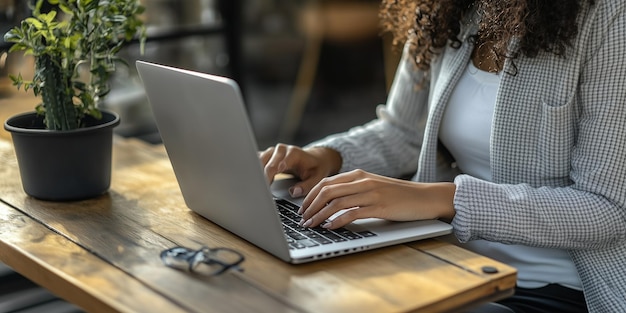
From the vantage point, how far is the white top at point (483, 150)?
1314 mm

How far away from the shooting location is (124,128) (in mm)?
3197

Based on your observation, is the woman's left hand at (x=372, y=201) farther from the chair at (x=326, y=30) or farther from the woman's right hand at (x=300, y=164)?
the chair at (x=326, y=30)

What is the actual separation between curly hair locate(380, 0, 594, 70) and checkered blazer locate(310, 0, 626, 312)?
0.9 inches

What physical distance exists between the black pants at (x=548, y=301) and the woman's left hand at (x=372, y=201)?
205 millimetres

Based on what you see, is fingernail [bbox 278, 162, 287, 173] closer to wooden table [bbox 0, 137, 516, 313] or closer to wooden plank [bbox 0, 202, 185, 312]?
wooden table [bbox 0, 137, 516, 313]

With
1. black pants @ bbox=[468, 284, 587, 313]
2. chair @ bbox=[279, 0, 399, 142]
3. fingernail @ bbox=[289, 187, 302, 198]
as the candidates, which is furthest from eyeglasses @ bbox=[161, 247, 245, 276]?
chair @ bbox=[279, 0, 399, 142]

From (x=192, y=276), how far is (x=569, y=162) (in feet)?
1.93

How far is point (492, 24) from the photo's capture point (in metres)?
1.33

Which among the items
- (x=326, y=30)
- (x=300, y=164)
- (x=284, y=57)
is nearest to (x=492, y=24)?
(x=300, y=164)

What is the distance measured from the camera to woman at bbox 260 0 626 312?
1171mm

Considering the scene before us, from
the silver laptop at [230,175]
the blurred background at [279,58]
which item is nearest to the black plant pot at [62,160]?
the silver laptop at [230,175]

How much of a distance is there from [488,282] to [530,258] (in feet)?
1.12

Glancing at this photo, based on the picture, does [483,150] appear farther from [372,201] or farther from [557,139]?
[372,201]

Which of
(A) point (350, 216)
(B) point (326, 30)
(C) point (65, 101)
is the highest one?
(C) point (65, 101)
